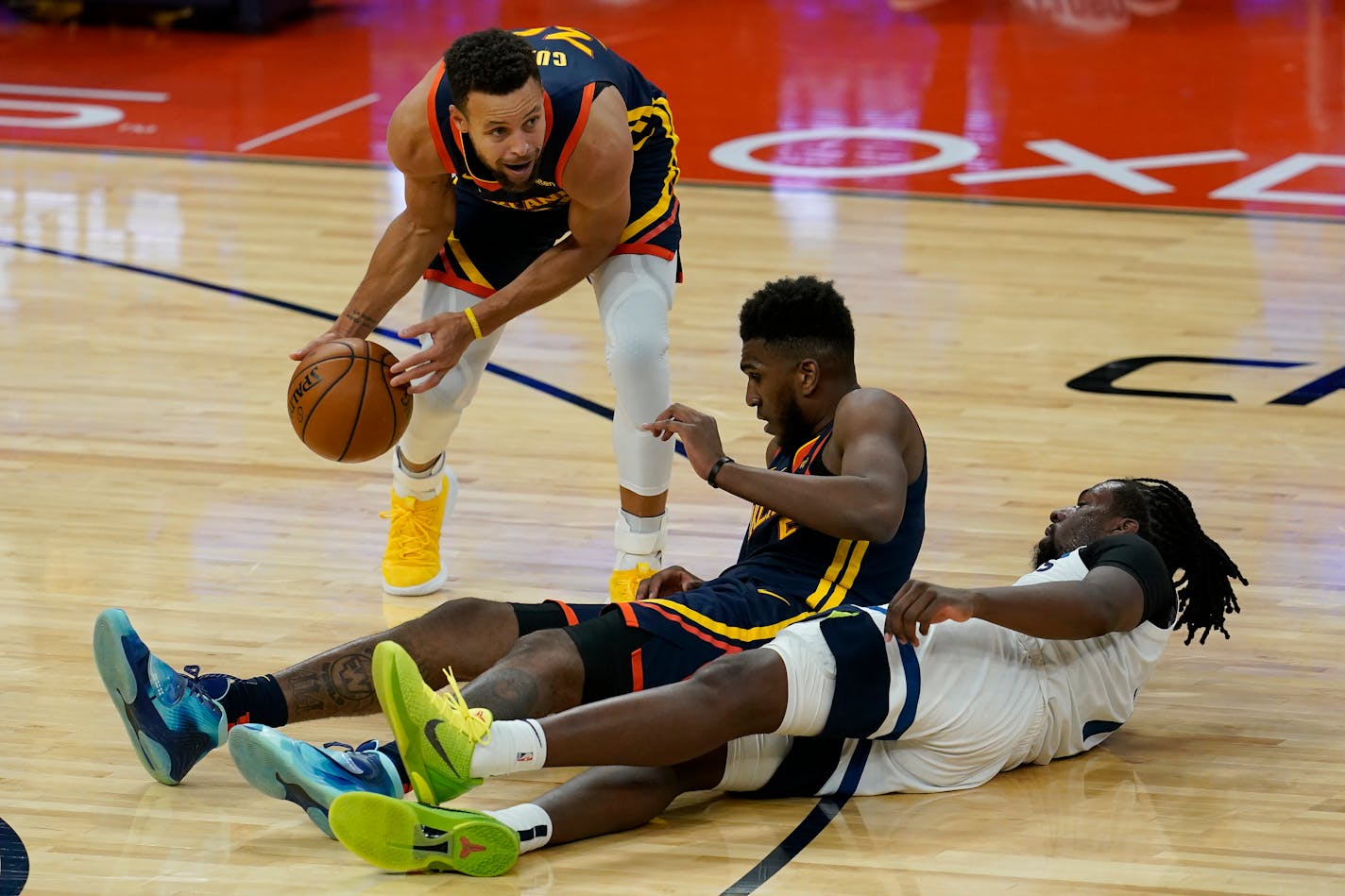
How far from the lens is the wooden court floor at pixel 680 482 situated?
3.39 metres

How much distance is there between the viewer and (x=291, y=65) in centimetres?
1211

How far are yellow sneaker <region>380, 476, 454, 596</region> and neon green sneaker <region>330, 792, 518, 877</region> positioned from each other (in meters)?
1.63

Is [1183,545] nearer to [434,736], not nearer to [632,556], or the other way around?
[632,556]

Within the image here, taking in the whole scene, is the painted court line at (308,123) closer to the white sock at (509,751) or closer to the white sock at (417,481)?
the white sock at (417,481)

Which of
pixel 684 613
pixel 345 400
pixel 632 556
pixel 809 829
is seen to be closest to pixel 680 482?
pixel 632 556

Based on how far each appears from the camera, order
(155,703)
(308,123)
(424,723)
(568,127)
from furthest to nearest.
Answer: (308,123) < (568,127) < (155,703) < (424,723)

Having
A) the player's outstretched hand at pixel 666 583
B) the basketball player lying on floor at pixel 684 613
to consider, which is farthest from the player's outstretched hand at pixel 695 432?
the player's outstretched hand at pixel 666 583

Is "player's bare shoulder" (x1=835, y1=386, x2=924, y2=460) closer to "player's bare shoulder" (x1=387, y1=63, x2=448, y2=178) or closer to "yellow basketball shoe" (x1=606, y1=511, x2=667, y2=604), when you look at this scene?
"yellow basketball shoe" (x1=606, y1=511, x2=667, y2=604)

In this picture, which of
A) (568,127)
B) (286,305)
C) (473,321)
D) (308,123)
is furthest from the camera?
(308,123)

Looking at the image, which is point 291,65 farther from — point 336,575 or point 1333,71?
point 336,575

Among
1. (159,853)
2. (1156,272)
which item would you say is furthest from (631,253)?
(1156,272)

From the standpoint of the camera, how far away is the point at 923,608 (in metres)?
3.34

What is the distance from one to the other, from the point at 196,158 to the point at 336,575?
5.48 metres

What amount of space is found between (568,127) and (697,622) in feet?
4.05
